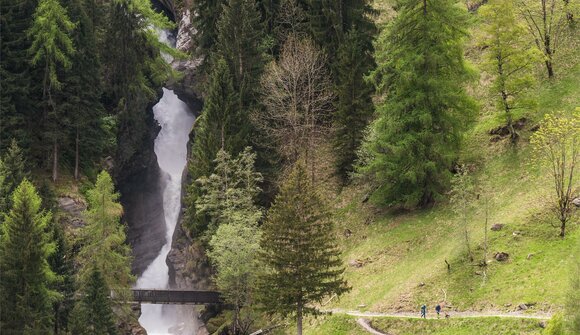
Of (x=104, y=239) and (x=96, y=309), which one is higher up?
(x=104, y=239)

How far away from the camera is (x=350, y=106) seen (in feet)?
159

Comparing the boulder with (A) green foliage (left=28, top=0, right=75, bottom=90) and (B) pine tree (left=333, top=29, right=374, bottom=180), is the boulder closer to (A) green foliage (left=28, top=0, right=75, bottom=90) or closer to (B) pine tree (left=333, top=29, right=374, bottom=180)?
(B) pine tree (left=333, top=29, right=374, bottom=180)

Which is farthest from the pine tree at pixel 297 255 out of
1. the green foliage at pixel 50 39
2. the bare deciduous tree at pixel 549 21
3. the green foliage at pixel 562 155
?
the green foliage at pixel 50 39

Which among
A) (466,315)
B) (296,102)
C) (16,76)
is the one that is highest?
(16,76)

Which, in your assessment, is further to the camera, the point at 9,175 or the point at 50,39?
the point at 50,39

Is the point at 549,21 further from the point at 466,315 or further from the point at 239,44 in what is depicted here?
the point at 466,315

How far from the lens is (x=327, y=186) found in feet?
167

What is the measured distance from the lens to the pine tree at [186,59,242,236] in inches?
1932

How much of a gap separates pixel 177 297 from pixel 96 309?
9556 millimetres

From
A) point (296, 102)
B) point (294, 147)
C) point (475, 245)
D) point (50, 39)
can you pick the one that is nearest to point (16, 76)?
point (50, 39)

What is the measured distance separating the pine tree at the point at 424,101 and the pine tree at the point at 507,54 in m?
2.05

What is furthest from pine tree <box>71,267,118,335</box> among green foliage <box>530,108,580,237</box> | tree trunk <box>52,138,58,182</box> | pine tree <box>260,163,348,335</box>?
green foliage <box>530,108,580,237</box>

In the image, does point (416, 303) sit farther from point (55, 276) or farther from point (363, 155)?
point (55, 276)

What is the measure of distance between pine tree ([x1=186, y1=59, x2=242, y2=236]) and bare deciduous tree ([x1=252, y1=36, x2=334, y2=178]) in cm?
223
